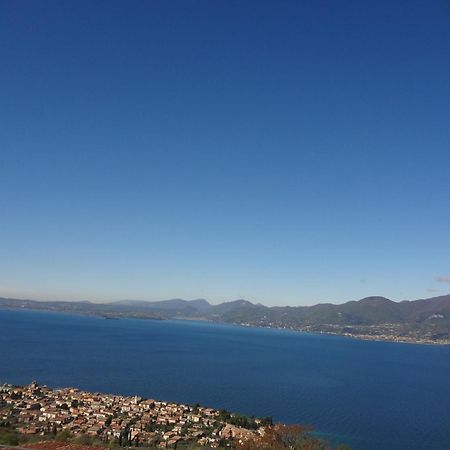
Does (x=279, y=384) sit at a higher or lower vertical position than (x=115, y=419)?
lower

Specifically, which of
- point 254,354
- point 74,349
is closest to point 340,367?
point 254,354

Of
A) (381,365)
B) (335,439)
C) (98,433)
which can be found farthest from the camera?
(381,365)

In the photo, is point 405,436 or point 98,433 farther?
point 405,436

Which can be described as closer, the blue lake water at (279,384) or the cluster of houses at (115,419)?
the cluster of houses at (115,419)

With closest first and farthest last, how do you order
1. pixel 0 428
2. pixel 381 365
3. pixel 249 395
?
pixel 0 428
pixel 249 395
pixel 381 365

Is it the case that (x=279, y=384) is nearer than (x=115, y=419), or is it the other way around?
(x=115, y=419)

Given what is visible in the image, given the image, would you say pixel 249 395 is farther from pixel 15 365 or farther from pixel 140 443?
pixel 15 365

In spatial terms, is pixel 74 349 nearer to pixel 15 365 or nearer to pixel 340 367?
pixel 15 365

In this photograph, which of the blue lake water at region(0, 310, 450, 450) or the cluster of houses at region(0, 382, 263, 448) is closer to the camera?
the cluster of houses at region(0, 382, 263, 448)
